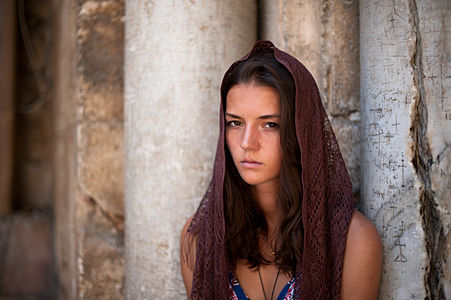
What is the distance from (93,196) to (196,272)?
0.88 metres

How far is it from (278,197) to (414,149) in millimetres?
547

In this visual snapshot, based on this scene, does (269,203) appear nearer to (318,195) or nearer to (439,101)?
(318,195)

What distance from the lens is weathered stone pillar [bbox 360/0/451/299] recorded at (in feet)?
4.78

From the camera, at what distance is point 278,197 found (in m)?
1.61

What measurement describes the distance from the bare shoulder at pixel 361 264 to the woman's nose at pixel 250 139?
0.47 m

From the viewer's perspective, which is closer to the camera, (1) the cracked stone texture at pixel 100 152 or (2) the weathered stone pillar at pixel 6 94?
(1) the cracked stone texture at pixel 100 152

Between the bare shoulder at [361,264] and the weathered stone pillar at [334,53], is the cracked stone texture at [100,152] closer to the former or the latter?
the weathered stone pillar at [334,53]

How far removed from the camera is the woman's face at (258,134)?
1.48m

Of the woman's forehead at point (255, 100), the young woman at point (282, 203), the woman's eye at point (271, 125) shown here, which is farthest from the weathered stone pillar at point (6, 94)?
the woman's eye at point (271, 125)

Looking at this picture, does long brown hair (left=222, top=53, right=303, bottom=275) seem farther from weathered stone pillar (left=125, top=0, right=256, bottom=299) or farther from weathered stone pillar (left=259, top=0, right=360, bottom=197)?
weathered stone pillar (left=259, top=0, right=360, bottom=197)

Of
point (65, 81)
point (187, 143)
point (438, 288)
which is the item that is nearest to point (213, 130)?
point (187, 143)

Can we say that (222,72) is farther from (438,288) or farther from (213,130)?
(438,288)

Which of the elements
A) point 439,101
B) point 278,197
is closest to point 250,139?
point 278,197

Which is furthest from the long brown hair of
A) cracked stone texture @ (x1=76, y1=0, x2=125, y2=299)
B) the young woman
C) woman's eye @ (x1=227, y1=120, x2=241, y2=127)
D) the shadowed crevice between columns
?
cracked stone texture @ (x1=76, y1=0, x2=125, y2=299)
